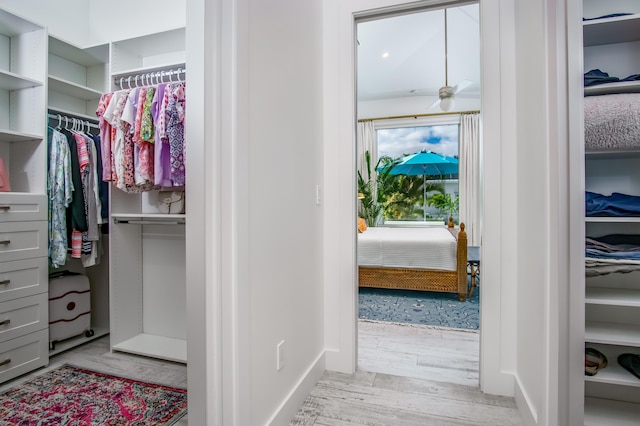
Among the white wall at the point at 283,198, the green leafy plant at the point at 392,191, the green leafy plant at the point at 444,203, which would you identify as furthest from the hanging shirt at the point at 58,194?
the green leafy plant at the point at 444,203

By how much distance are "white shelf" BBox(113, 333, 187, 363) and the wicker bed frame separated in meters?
2.15

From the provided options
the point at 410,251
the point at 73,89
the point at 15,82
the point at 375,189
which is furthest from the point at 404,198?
the point at 15,82

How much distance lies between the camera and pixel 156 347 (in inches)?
92.9

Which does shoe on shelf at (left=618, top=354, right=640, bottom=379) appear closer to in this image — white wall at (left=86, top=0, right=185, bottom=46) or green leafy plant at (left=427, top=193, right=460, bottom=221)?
white wall at (left=86, top=0, right=185, bottom=46)

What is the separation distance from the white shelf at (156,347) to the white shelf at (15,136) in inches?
60.4

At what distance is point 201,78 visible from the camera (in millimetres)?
1070

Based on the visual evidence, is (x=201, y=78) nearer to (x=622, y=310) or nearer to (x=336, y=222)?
(x=336, y=222)

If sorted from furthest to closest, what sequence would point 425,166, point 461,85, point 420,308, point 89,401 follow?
point 425,166
point 461,85
point 420,308
point 89,401

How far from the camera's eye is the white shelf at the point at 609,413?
4.18 feet

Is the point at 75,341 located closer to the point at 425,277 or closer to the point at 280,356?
the point at 280,356

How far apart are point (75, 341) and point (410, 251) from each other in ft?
10.4

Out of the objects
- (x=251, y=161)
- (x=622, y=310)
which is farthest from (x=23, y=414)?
(x=622, y=310)

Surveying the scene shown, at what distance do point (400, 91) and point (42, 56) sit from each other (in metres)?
5.06

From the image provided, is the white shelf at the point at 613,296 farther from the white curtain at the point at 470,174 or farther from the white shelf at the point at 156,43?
the white curtain at the point at 470,174
